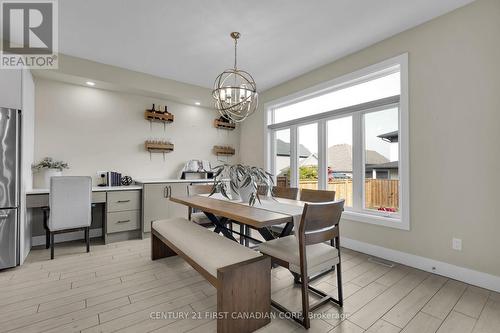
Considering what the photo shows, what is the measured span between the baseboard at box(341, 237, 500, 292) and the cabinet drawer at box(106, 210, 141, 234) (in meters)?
3.30

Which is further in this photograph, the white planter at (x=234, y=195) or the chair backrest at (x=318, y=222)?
the white planter at (x=234, y=195)

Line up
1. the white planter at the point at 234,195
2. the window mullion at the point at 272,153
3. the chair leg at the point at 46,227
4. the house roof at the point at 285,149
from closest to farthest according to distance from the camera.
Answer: the white planter at the point at 234,195 → the chair leg at the point at 46,227 → the house roof at the point at 285,149 → the window mullion at the point at 272,153

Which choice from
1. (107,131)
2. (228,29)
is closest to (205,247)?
(228,29)

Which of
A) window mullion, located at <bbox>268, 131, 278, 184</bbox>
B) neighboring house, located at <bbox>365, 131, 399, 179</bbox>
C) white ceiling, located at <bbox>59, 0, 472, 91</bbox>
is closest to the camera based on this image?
white ceiling, located at <bbox>59, 0, 472, 91</bbox>

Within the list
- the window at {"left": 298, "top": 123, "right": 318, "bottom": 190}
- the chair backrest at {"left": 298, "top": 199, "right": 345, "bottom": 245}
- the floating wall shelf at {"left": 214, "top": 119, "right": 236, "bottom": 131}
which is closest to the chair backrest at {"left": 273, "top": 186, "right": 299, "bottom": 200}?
the window at {"left": 298, "top": 123, "right": 318, "bottom": 190}

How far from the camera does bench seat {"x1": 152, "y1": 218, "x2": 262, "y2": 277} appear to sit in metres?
1.67

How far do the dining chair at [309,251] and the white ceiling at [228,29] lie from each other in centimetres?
206

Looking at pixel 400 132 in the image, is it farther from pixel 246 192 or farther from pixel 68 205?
pixel 68 205

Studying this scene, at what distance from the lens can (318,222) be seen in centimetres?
172

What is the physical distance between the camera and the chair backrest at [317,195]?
104 inches

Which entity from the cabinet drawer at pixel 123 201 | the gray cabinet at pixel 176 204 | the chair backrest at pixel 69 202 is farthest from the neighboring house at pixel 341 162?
the chair backrest at pixel 69 202

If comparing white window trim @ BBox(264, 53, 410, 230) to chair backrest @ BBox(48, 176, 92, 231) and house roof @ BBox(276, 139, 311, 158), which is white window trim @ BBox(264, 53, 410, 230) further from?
chair backrest @ BBox(48, 176, 92, 231)

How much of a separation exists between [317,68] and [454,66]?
1.78 m

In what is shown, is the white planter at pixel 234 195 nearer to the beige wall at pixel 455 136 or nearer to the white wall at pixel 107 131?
the beige wall at pixel 455 136
